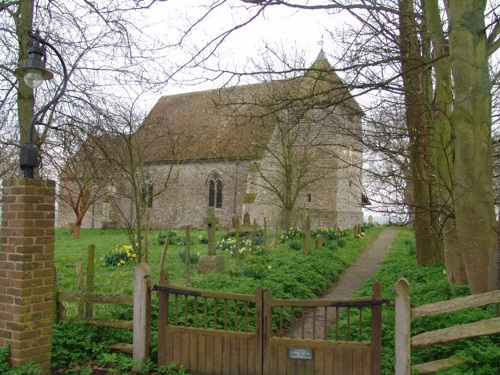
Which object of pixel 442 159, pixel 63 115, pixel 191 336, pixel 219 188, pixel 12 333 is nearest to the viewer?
pixel 12 333

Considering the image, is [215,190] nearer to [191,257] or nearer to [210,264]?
[191,257]

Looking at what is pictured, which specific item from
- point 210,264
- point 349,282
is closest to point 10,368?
point 210,264

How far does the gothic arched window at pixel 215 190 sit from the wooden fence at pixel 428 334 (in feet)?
80.1

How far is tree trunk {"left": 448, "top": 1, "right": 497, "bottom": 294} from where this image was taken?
17.3 feet

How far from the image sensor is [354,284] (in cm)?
1061

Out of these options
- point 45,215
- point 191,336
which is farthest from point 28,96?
point 191,336

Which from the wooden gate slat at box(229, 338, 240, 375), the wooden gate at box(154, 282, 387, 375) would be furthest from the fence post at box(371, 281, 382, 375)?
the wooden gate slat at box(229, 338, 240, 375)

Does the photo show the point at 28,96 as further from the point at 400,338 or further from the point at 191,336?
the point at 400,338

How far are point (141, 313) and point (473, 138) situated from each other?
4.63 meters

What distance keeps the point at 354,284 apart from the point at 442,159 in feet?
14.4

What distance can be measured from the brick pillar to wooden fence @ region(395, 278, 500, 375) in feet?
12.1

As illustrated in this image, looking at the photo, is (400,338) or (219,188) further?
(219,188)

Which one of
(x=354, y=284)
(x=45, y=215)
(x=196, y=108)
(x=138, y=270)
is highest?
(x=196, y=108)

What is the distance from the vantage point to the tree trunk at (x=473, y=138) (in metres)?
5.27
